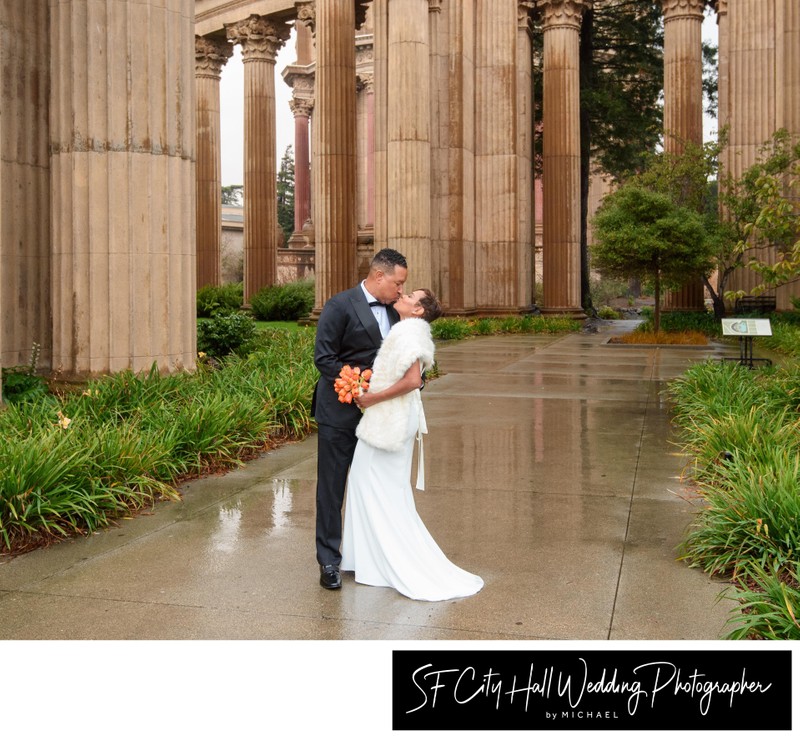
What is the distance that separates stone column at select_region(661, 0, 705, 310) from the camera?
107 ft

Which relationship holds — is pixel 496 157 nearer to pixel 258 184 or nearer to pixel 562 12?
pixel 562 12

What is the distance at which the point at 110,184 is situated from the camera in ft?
35.7

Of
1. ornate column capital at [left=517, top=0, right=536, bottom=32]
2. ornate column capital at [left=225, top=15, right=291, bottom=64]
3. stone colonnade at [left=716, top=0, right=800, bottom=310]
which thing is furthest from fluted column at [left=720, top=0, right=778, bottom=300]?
ornate column capital at [left=225, top=15, right=291, bottom=64]

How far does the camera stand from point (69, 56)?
1091 cm

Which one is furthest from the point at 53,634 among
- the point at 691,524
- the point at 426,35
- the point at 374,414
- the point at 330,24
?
the point at 330,24

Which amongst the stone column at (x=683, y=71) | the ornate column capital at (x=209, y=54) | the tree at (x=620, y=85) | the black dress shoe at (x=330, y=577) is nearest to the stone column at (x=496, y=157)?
the stone column at (x=683, y=71)

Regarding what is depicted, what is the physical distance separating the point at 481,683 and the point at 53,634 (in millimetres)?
2262

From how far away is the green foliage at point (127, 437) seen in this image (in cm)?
645

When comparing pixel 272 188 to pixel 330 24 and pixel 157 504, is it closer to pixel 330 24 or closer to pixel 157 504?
pixel 330 24

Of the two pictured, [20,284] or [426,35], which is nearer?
[20,284]

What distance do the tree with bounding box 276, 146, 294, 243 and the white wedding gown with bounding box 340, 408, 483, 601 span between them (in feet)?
228

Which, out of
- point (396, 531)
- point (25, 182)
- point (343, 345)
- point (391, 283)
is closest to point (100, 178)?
point (25, 182)

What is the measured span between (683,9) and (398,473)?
31885 millimetres

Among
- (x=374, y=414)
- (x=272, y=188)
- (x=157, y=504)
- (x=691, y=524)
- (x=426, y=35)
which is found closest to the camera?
(x=374, y=414)
